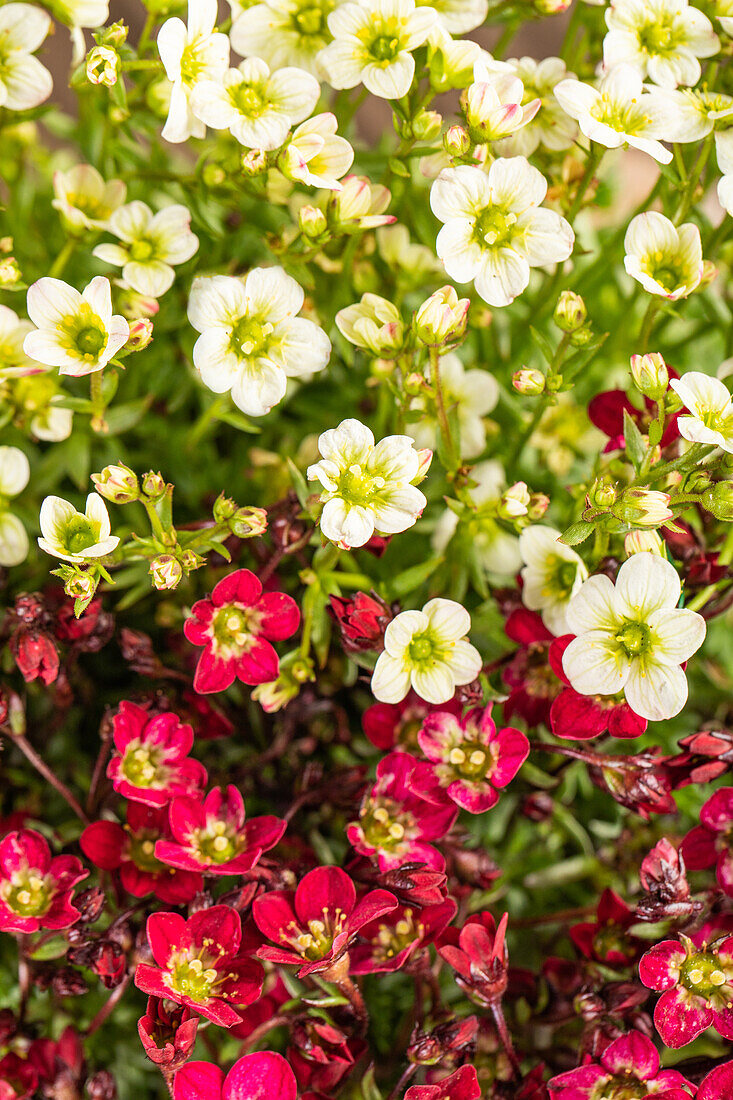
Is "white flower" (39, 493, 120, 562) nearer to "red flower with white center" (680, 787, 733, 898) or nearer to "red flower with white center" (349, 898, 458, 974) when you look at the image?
"red flower with white center" (349, 898, 458, 974)

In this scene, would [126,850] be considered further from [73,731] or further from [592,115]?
[592,115]

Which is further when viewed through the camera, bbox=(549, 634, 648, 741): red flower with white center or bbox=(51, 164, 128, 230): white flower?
bbox=(51, 164, 128, 230): white flower

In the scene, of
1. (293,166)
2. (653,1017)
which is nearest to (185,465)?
(293,166)

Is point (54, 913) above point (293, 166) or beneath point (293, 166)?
beneath

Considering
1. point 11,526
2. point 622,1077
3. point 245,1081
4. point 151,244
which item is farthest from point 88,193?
point 622,1077

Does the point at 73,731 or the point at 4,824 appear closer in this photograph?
the point at 4,824

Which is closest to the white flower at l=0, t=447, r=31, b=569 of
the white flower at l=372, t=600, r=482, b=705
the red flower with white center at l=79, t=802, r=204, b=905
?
the red flower with white center at l=79, t=802, r=204, b=905

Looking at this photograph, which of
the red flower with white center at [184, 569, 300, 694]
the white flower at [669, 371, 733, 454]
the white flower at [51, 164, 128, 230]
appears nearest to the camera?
the white flower at [669, 371, 733, 454]
